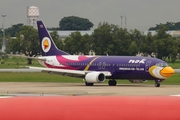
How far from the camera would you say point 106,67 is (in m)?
46.0

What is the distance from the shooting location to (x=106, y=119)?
8.83m

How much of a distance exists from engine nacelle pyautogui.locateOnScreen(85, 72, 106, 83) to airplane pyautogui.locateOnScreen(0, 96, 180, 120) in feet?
116

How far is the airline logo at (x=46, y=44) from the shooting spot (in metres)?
49.9

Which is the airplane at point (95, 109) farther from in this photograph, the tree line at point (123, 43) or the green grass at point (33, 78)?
the tree line at point (123, 43)

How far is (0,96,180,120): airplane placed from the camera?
8719mm

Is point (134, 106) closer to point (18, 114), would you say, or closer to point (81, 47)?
point (18, 114)

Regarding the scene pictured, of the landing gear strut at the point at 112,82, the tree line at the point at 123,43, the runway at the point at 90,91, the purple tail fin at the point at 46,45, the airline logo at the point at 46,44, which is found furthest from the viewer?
the tree line at the point at 123,43

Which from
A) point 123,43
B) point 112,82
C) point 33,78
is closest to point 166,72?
point 112,82

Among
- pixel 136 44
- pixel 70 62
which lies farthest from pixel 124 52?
pixel 70 62

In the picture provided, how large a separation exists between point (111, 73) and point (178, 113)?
3718 cm

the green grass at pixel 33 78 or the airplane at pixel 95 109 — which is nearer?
the airplane at pixel 95 109

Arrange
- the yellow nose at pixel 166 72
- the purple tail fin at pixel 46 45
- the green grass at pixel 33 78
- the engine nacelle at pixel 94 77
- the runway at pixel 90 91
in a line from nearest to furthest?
the runway at pixel 90 91
the yellow nose at pixel 166 72
the engine nacelle at pixel 94 77
the purple tail fin at pixel 46 45
the green grass at pixel 33 78

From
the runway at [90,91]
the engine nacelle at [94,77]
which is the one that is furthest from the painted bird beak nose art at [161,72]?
the engine nacelle at [94,77]

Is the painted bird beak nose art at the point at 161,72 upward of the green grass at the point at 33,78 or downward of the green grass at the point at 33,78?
upward
